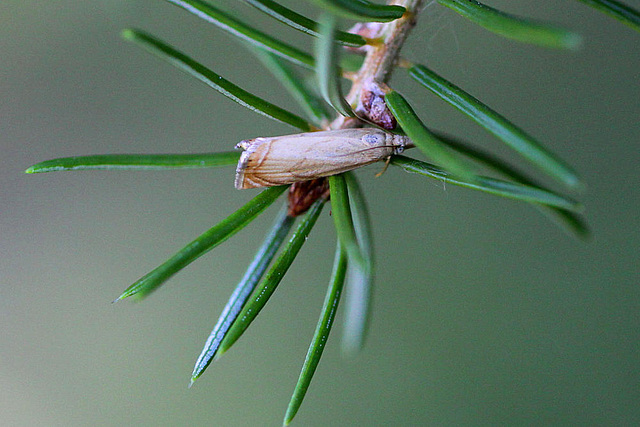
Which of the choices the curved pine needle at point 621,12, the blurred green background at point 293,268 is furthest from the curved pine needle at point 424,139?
the blurred green background at point 293,268

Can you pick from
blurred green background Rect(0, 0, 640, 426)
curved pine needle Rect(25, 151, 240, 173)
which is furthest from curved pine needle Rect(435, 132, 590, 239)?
blurred green background Rect(0, 0, 640, 426)

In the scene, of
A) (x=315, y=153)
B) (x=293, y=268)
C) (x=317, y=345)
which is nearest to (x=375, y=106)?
(x=315, y=153)

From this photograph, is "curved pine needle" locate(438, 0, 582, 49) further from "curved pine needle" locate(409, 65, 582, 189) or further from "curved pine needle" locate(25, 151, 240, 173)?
"curved pine needle" locate(25, 151, 240, 173)

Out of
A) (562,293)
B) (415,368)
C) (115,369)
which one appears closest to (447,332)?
(415,368)

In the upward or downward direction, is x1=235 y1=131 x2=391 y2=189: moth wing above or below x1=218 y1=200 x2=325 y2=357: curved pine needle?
above

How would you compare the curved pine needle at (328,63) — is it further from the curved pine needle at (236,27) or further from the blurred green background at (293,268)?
the blurred green background at (293,268)

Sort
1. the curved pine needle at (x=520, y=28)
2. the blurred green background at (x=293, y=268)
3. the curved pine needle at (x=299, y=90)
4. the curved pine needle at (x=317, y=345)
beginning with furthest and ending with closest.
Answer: the blurred green background at (x=293, y=268)
the curved pine needle at (x=299, y=90)
the curved pine needle at (x=317, y=345)
the curved pine needle at (x=520, y=28)

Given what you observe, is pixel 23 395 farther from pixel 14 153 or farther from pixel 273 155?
pixel 273 155
